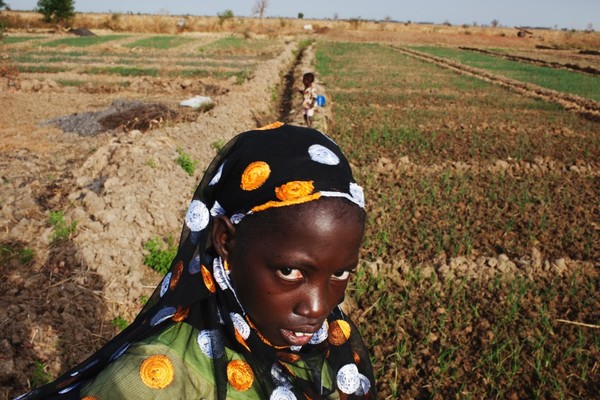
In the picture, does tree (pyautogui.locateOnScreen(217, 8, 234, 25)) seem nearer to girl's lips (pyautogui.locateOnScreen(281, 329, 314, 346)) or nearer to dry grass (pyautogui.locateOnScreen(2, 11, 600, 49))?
dry grass (pyautogui.locateOnScreen(2, 11, 600, 49))

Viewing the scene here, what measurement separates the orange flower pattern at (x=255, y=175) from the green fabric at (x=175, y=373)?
40 centimetres

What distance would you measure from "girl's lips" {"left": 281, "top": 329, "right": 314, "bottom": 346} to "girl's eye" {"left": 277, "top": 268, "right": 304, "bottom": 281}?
0.50 feet

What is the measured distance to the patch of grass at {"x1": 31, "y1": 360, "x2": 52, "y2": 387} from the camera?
9.11ft

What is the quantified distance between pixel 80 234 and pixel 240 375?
11.8ft

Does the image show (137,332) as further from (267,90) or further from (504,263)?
(267,90)

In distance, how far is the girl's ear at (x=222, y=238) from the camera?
3.96 ft

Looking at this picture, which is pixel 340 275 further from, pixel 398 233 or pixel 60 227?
pixel 398 233

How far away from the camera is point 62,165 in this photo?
764 cm

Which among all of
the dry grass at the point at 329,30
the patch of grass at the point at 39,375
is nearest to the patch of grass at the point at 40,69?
the patch of grass at the point at 39,375

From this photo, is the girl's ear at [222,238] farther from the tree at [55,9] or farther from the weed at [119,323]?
the tree at [55,9]

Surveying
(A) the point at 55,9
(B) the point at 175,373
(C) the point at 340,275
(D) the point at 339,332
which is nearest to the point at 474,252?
(D) the point at 339,332

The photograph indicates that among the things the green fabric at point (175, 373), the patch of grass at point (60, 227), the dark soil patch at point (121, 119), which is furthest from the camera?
the dark soil patch at point (121, 119)

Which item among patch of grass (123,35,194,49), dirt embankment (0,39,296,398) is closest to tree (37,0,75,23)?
patch of grass (123,35,194,49)

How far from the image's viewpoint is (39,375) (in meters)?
2.79
